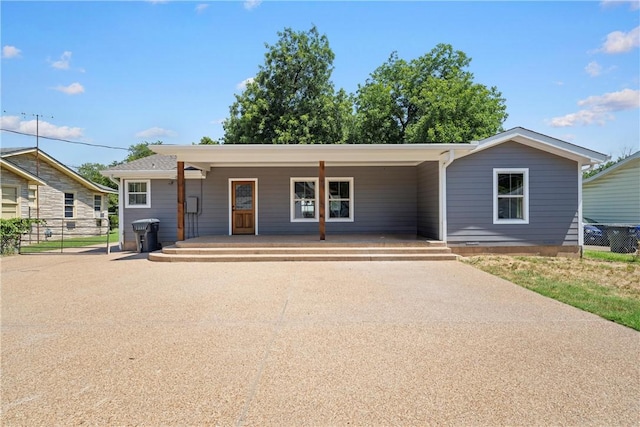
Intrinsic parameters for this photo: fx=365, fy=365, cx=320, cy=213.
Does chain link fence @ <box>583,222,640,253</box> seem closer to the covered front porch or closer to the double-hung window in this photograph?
the covered front porch

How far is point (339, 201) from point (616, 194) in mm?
12703

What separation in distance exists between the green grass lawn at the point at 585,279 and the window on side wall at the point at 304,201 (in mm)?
5084

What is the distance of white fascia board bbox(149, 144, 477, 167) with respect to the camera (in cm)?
923

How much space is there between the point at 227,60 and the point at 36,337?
17485 millimetres

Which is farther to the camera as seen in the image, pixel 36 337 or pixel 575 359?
pixel 36 337

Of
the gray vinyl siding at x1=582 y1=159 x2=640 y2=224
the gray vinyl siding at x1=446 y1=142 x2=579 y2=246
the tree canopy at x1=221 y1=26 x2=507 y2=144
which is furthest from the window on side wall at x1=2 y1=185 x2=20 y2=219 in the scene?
the gray vinyl siding at x1=582 y1=159 x2=640 y2=224

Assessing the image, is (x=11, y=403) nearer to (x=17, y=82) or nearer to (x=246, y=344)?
(x=246, y=344)

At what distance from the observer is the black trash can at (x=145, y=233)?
1098 cm

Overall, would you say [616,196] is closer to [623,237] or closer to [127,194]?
[623,237]

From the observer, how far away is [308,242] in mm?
9781

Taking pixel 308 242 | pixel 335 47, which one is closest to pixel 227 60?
pixel 335 47

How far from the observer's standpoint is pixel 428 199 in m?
11.0

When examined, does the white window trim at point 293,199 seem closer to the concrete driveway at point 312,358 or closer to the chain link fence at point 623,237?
the concrete driveway at point 312,358

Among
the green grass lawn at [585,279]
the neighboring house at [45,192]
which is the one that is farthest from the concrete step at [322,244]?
the neighboring house at [45,192]
